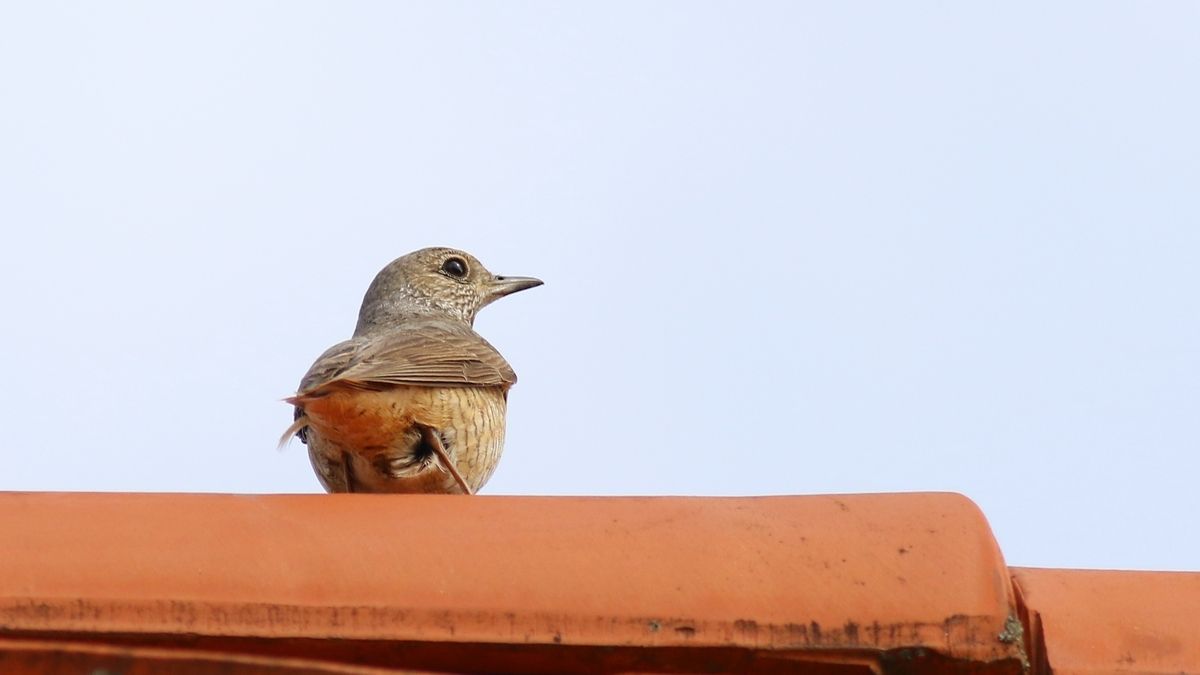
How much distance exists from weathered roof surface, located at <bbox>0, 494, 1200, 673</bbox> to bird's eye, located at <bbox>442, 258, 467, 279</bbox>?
4475 millimetres

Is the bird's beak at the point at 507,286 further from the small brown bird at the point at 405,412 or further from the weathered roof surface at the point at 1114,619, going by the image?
the weathered roof surface at the point at 1114,619

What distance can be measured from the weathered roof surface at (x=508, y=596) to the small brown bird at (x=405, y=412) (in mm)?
1745

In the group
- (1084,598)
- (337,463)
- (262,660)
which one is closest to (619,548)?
(262,660)

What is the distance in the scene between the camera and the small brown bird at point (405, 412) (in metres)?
4.96

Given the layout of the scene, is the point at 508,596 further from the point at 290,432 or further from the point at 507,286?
the point at 507,286

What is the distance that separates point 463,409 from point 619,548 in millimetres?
2473

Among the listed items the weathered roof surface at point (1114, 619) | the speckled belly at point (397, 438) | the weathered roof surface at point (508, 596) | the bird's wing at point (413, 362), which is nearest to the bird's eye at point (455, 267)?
the bird's wing at point (413, 362)

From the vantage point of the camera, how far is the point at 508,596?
9.53 feet

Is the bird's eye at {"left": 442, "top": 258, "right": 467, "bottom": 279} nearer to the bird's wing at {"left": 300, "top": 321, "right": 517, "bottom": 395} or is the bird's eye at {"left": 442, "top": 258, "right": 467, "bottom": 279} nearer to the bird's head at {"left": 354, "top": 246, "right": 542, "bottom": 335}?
the bird's head at {"left": 354, "top": 246, "right": 542, "bottom": 335}

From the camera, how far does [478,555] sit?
3.00m

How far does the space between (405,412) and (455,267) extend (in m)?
2.51

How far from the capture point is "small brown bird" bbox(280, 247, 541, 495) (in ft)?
16.3

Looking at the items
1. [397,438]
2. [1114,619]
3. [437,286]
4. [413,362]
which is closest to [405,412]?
[397,438]

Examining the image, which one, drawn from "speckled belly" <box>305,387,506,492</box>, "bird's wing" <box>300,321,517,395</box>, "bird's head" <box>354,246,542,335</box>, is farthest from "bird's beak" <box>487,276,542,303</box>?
"speckled belly" <box>305,387,506,492</box>
